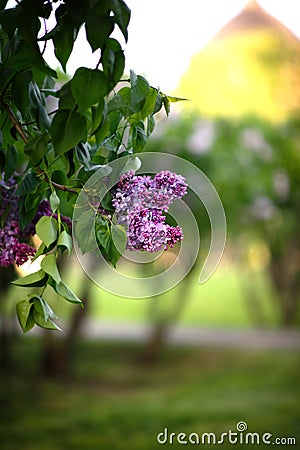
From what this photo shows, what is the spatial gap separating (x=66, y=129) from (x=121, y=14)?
68 millimetres

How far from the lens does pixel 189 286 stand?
9.43ft

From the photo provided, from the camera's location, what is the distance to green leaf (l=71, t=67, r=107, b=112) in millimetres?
327

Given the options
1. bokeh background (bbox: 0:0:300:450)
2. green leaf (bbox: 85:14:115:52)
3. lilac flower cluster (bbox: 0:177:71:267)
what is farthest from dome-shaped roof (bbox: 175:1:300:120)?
green leaf (bbox: 85:14:115:52)

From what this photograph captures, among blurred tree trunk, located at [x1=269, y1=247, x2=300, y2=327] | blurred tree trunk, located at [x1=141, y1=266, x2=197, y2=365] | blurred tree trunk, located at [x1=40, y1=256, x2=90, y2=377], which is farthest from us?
blurred tree trunk, located at [x1=269, y1=247, x2=300, y2=327]

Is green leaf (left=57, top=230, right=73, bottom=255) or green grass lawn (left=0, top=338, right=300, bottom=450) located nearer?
green leaf (left=57, top=230, right=73, bottom=255)

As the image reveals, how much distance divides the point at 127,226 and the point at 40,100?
97 mm

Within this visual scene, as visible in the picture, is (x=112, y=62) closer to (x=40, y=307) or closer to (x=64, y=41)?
(x=64, y=41)

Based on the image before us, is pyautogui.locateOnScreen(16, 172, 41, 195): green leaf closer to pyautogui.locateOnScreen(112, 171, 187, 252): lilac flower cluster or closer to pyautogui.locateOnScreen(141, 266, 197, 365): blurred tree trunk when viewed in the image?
pyautogui.locateOnScreen(112, 171, 187, 252): lilac flower cluster

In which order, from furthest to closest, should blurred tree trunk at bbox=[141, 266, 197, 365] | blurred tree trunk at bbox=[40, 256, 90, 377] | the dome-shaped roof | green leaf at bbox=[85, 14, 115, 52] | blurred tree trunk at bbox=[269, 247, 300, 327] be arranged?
blurred tree trunk at bbox=[269, 247, 300, 327], blurred tree trunk at bbox=[141, 266, 197, 365], blurred tree trunk at bbox=[40, 256, 90, 377], the dome-shaped roof, green leaf at bbox=[85, 14, 115, 52]

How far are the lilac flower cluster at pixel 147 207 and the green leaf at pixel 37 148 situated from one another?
0.05 metres

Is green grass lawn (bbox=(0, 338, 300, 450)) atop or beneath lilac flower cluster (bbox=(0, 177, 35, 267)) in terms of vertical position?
atop

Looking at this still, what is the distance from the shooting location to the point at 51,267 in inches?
14.3

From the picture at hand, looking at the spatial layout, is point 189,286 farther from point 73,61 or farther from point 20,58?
point 20,58

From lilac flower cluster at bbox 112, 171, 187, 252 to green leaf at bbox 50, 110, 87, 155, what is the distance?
0.06 m
